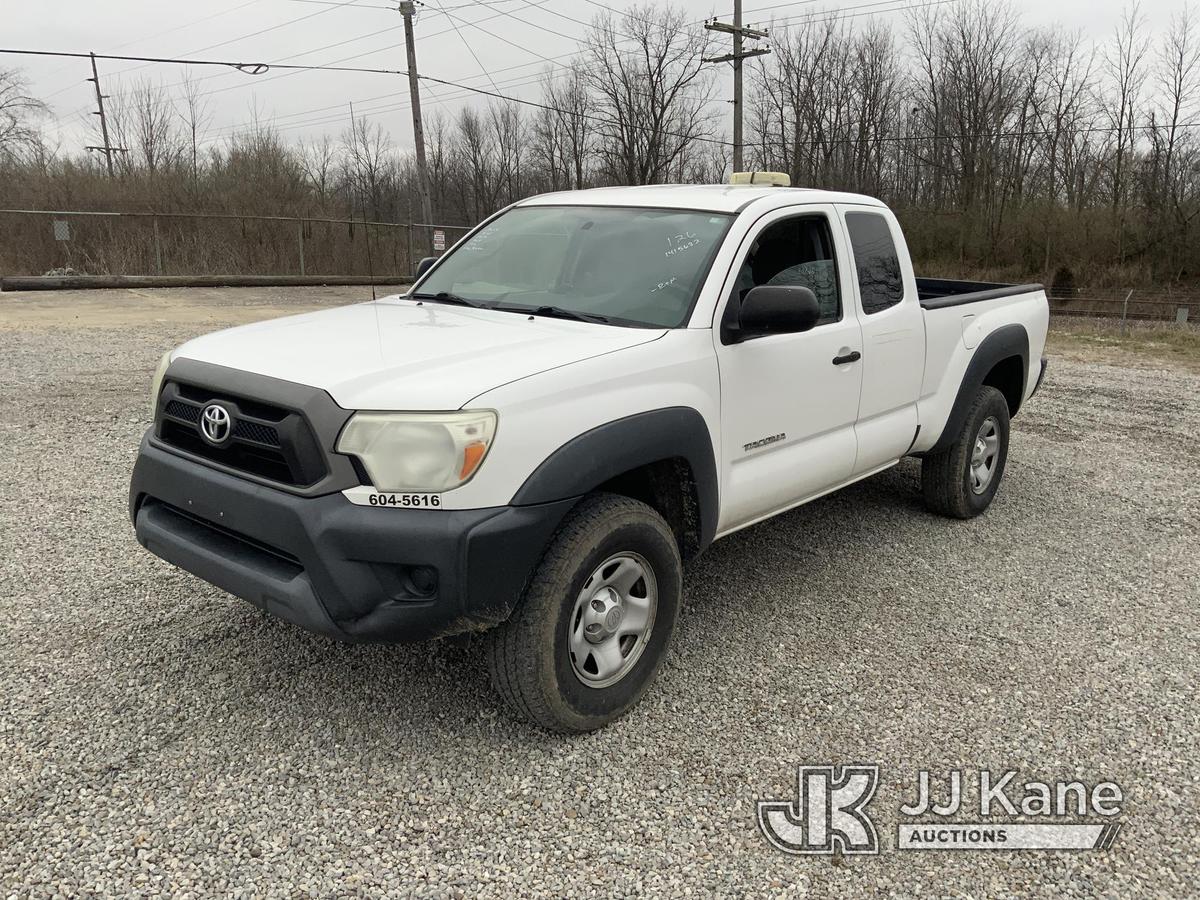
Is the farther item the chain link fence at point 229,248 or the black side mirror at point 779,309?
the chain link fence at point 229,248

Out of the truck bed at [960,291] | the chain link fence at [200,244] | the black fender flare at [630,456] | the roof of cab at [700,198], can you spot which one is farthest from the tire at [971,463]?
the chain link fence at [200,244]

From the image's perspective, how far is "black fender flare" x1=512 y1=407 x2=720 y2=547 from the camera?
9.09ft

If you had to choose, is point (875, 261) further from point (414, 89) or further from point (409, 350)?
point (414, 89)

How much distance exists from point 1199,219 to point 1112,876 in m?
34.4

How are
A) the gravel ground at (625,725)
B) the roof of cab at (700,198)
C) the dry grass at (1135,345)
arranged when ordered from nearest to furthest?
the gravel ground at (625,725), the roof of cab at (700,198), the dry grass at (1135,345)

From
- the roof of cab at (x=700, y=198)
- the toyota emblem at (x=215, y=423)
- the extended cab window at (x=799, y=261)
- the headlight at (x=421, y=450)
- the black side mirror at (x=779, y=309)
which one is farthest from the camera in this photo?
the roof of cab at (x=700, y=198)

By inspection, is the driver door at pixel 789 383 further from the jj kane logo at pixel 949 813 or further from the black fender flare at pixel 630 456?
the jj kane logo at pixel 949 813

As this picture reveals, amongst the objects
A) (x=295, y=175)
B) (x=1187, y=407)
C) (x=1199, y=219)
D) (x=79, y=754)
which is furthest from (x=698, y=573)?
(x=1199, y=219)

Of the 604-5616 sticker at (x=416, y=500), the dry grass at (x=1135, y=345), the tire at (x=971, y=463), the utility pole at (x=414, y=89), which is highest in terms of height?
the utility pole at (x=414, y=89)

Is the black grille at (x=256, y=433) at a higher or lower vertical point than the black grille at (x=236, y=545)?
higher

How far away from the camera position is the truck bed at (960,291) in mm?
5035

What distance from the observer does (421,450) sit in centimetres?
263

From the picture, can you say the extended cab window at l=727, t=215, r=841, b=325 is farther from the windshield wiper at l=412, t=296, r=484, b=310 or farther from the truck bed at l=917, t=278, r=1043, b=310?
the windshield wiper at l=412, t=296, r=484, b=310

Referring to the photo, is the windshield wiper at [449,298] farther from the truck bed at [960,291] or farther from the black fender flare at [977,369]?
the black fender flare at [977,369]
